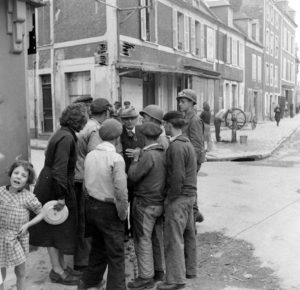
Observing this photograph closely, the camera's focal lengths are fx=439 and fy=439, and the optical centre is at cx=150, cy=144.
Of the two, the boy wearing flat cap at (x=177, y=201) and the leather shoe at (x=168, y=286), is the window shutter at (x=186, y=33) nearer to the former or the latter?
the boy wearing flat cap at (x=177, y=201)

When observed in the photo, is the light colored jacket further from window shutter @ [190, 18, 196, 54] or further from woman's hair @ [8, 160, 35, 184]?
window shutter @ [190, 18, 196, 54]

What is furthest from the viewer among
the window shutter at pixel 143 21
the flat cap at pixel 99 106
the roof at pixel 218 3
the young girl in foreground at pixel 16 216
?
the roof at pixel 218 3

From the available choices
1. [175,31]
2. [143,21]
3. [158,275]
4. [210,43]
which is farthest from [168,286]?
[210,43]

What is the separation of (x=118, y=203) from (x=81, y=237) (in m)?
0.95

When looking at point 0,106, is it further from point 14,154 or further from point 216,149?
point 216,149

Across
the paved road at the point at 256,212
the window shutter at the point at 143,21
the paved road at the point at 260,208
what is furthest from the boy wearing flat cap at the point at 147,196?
the window shutter at the point at 143,21

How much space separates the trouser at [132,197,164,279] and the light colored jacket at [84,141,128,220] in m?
0.33

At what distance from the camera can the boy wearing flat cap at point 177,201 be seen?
4.04 metres

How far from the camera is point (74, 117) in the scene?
163 inches

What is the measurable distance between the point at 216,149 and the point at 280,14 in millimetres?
31640

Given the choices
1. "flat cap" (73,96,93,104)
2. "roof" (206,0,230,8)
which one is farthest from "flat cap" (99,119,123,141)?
"roof" (206,0,230,8)

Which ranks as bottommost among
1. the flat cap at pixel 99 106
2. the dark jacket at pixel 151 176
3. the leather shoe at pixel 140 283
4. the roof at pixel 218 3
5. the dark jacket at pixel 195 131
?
the leather shoe at pixel 140 283

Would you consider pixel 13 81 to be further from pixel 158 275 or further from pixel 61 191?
pixel 158 275

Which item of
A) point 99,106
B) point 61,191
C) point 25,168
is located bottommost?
point 61,191
